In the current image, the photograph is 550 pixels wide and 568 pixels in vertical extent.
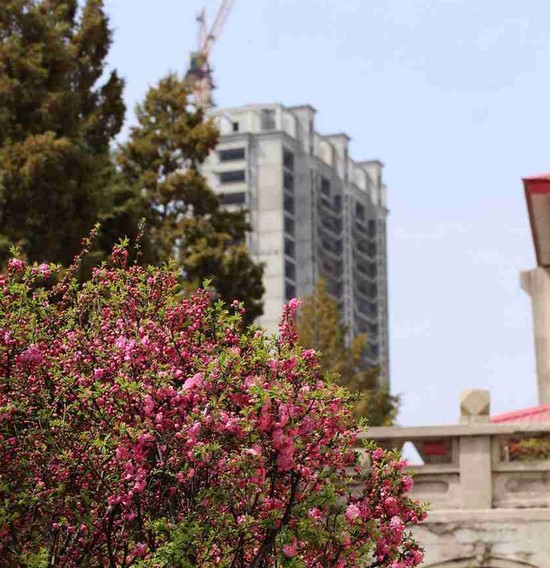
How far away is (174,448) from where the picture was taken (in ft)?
37.9

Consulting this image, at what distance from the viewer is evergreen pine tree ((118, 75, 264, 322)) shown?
37.6 m

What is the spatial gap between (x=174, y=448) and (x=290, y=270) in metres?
147

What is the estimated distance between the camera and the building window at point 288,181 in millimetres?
161750

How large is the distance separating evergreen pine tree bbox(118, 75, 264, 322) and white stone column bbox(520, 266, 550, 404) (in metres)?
10.1

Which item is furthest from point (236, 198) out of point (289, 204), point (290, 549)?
point (290, 549)

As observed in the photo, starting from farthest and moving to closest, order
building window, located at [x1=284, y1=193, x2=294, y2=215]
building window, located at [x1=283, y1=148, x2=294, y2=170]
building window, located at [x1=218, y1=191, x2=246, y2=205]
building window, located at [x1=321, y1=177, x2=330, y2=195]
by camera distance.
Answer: building window, located at [x1=321, y1=177, x2=330, y2=195], building window, located at [x1=283, y1=148, x2=294, y2=170], building window, located at [x1=284, y1=193, x2=294, y2=215], building window, located at [x1=218, y1=191, x2=246, y2=205]

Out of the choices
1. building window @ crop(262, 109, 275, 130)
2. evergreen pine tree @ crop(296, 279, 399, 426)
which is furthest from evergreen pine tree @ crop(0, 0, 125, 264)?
building window @ crop(262, 109, 275, 130)

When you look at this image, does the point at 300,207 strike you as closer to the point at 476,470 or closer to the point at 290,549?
the point at 476,470

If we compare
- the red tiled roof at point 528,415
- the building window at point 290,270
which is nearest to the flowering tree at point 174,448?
the red tiled roof at point 528,415

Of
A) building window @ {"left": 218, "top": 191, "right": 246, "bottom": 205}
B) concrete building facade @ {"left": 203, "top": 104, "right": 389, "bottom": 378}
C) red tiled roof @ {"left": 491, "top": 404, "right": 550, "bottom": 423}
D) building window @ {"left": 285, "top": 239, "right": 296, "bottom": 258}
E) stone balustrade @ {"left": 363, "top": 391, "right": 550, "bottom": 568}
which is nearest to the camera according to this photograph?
stone balustrade @ {"left": 363, "top": 391, "right": 550, "bottom": 568}

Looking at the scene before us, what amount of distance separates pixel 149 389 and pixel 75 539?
4.91 feet

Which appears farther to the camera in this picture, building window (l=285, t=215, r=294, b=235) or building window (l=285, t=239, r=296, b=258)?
building window (l=285, t=215, r=294, b=235)

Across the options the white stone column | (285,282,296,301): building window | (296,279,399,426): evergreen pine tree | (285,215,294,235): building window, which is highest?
(285,215,294,235): building window

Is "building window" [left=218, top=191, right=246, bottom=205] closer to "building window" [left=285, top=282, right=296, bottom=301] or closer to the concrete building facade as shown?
the concrete building facade
